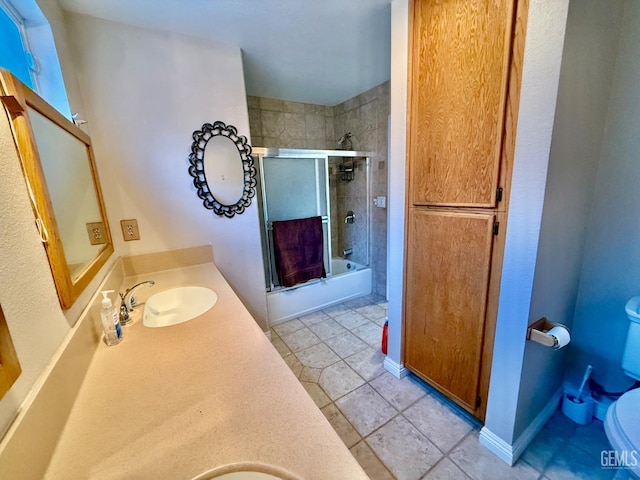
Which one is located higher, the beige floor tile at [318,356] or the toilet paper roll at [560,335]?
the toilet paper roll at [560,335]

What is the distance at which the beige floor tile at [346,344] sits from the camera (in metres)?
2.08

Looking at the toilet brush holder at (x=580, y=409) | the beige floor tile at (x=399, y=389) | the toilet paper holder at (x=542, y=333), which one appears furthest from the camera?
the beige floor tile at (x=399, y=389)

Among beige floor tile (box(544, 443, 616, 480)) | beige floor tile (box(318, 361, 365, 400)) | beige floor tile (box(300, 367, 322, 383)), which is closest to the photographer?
beige floor tile (box(544, 443, 616, 480))

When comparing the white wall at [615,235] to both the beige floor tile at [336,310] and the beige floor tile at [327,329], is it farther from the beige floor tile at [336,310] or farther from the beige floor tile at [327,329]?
the beige floor tile at [336,310]

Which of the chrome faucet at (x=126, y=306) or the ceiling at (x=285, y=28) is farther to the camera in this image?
the ceiling at (x=285, y=28)

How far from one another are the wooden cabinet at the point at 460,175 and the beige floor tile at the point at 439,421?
113mm

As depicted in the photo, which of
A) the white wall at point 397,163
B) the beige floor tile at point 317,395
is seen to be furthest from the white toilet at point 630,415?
the beige floor tile at point 317,395

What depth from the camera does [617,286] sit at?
1.30 meters

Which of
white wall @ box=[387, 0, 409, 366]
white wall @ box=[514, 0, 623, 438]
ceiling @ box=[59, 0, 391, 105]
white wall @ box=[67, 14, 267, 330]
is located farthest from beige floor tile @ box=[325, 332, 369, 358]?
ceiling @ box=[59, 0, 391, 105]

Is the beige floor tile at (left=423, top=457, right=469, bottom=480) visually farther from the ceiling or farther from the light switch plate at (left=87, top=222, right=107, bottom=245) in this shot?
the ceiling

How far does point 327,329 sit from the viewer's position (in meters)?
2.43

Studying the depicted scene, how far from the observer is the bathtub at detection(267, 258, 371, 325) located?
→ 2549 mm

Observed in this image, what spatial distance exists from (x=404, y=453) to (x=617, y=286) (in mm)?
1370

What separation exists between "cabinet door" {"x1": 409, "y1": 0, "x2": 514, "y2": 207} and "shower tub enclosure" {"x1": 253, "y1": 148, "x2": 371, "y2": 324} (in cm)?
136
